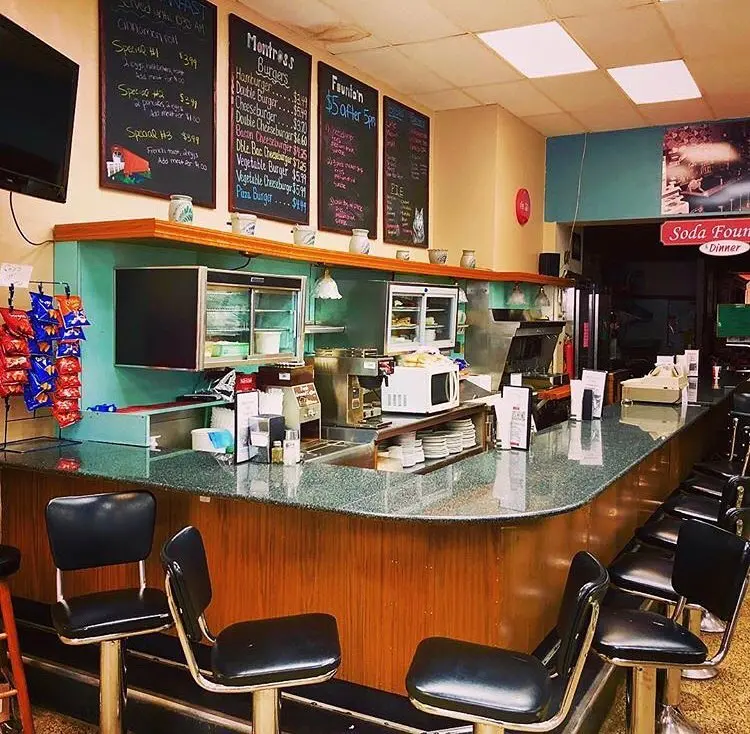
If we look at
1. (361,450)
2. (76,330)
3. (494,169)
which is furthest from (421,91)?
(76,330)

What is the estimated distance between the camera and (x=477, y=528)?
101 inches

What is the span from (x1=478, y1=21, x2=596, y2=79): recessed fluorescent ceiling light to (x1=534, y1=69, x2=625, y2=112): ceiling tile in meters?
0.14

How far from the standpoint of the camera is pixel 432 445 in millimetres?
5176

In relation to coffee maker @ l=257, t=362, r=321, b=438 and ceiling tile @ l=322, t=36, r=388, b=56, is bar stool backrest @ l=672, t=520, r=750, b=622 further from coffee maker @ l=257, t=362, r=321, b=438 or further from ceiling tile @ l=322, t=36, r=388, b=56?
ceiling tile @ l=322, t=36, r=388, b=56

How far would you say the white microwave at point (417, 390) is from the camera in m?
4.86

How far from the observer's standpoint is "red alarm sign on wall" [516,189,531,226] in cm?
701

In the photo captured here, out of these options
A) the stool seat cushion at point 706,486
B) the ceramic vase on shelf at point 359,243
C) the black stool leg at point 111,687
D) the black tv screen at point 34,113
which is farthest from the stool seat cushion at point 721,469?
the black tv screen at point 34,113

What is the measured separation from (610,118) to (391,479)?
16.6 ft

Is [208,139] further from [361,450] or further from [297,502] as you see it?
[297,502]

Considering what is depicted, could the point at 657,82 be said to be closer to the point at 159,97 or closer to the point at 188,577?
the point at 159,97

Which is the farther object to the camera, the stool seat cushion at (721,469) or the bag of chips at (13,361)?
the stool seat cushion at (721,469)

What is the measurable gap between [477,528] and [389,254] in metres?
3.78

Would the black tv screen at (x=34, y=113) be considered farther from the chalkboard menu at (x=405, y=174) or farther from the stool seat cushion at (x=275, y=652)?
the chalkboard menu at (x=405, y=174)

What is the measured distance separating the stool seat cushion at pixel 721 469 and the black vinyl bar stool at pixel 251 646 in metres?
3.73
